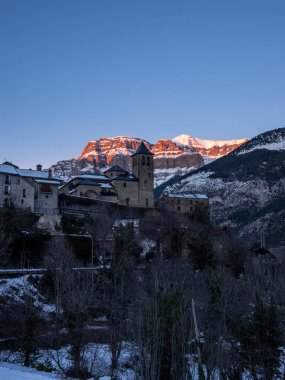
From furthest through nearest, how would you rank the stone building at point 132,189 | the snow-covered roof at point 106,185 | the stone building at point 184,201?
the stone building at point 184,201, the snow-covered roof at point 106,185, the stone building at point 132,189

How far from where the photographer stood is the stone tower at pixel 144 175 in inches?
3322

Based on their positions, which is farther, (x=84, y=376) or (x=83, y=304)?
(x=83, y=304)

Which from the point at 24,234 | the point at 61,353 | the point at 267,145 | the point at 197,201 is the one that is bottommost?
the point at 61,353

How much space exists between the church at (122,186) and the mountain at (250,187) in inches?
1558

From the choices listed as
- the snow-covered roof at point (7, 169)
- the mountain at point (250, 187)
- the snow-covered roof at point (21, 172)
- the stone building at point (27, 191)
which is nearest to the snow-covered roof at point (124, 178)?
the snow-covered roof at point (21, 172)

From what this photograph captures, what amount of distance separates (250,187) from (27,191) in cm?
11397

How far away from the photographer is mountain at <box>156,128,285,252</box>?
12638 centimetres

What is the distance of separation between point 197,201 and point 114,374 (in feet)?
230

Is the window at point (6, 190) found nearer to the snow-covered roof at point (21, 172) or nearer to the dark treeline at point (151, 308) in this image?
the snow-covered roof at point (21, 172)

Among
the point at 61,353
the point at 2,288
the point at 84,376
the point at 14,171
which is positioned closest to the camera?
the point at 84,376

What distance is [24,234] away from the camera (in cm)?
5016

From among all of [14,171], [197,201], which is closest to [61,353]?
[14,171]

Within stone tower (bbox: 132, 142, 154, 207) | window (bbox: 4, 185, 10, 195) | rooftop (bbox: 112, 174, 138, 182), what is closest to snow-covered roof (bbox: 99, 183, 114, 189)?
rooftop (bbox: 112, 174, 138, 182)

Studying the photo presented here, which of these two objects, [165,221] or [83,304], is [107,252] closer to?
[165,221]
